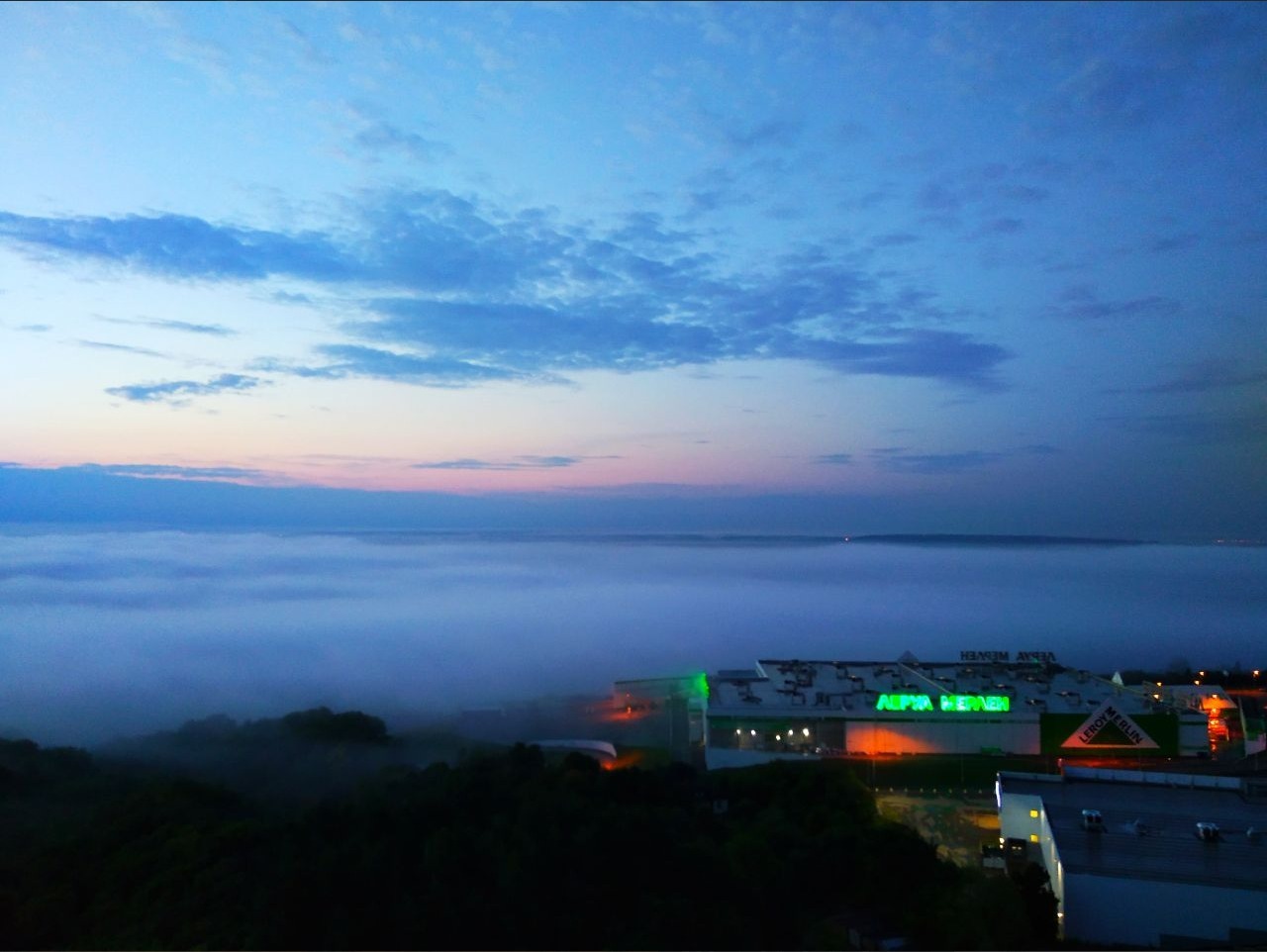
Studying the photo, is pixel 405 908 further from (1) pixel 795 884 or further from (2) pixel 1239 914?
(2) pixel 1239 914

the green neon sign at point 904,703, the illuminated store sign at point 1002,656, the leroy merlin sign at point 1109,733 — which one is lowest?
the leroy merlin sign at point 1109,733

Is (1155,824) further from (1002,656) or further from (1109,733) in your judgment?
(1002,656)

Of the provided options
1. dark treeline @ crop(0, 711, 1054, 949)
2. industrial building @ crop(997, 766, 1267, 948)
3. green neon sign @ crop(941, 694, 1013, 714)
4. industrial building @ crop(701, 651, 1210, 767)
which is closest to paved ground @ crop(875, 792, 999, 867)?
industrial building @ crop(997, 766, 1267, 948)

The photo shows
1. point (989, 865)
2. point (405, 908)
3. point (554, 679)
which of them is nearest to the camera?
point (405, 908)

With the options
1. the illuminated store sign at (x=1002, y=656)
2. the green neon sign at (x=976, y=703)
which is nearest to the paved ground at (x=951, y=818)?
the green neon sign at (x=976, y=703)

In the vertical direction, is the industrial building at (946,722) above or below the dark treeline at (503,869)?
below

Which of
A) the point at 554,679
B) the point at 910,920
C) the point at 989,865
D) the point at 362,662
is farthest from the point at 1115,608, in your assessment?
the point at 910,920

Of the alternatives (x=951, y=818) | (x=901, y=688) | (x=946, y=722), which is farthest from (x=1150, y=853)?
(x=901, y=688)

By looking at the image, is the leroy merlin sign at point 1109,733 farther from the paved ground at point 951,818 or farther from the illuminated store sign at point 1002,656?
the illuminated store sign at point 1002,656
